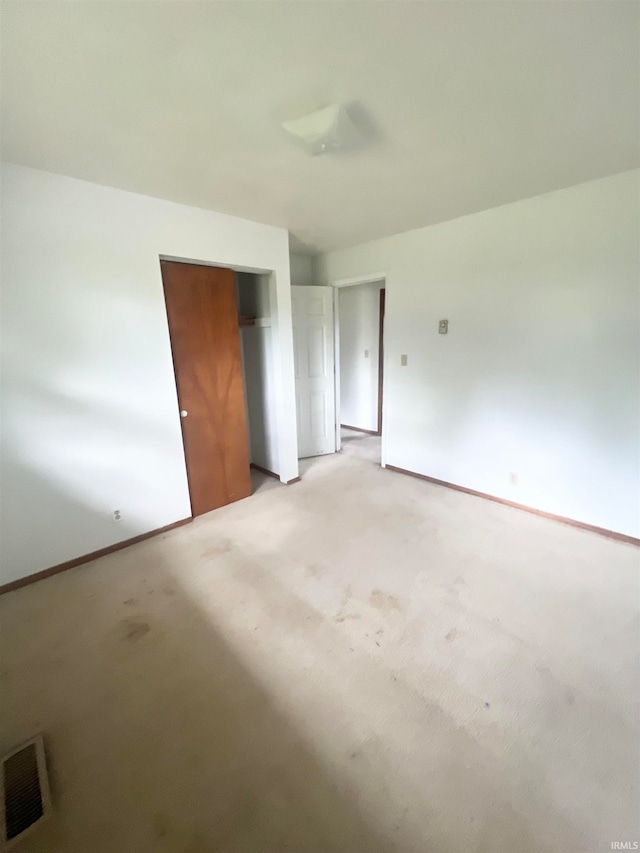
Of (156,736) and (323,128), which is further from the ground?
(323,128)

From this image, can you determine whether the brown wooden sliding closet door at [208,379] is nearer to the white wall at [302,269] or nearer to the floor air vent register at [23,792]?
the white wall at [302,269]

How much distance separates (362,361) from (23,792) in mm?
5132

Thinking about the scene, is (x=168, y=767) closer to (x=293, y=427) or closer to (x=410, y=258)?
(x=293, y=427)

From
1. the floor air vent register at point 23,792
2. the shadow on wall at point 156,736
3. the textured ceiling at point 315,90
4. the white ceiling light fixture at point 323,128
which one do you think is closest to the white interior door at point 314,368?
the textured ceiling at point 315,90

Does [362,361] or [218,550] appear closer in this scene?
[218,550]

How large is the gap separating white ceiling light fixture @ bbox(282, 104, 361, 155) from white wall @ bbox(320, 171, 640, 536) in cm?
176

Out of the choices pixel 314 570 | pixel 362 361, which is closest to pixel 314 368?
pixel 362 361

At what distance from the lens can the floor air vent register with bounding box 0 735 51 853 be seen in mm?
1105

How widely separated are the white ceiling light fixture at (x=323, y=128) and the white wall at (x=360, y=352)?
3547 mm

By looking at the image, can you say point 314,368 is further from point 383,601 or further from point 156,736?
point 156,736

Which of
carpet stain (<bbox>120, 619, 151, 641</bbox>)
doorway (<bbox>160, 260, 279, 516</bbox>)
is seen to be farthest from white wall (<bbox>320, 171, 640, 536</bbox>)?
carpet stain (<bbox>120, 619, 151, 641</bbox>)

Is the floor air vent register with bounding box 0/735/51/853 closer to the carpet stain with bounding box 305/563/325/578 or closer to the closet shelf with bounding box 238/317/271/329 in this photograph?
the carpet stain with bounding box 305/563/325/578

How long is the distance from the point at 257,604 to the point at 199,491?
1.30 metres

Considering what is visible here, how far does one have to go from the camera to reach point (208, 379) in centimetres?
295
